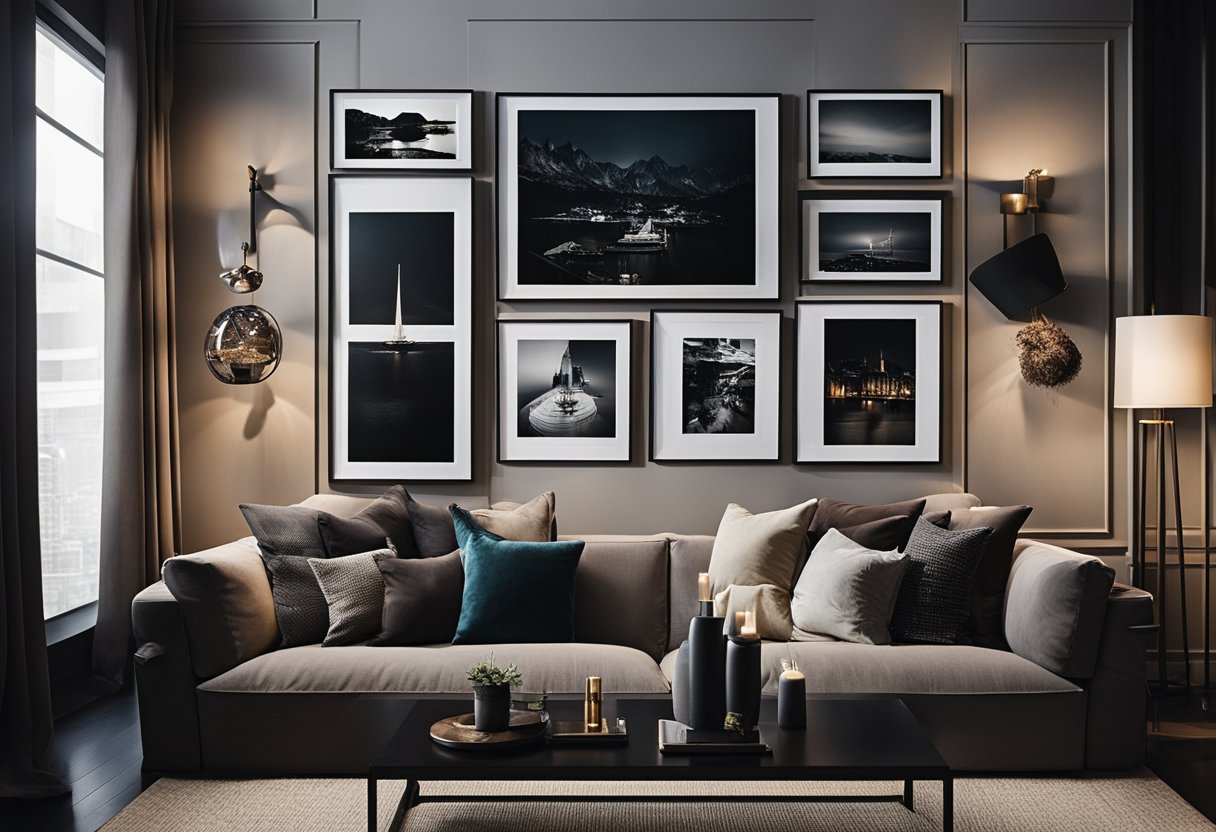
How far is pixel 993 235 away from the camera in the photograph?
4.29 m

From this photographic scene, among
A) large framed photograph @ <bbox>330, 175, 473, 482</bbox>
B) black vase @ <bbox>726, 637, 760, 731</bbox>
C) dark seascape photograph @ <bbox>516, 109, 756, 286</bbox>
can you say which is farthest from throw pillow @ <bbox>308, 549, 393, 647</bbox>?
dark seascape photograph @ <bbox>516, 109, 756, 286</bbox>

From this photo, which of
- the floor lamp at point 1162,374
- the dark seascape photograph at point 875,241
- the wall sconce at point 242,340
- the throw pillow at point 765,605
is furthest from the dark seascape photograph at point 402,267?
the floor lamp at point 1162,374

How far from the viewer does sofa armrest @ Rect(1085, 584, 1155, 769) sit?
10.1 feet

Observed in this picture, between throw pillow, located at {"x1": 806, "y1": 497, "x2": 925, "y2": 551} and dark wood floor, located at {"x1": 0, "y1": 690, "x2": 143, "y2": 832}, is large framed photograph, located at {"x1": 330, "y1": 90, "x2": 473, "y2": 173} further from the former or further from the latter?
dark wood floor, located at {"x1": 0, "y1": 690, "x2": 143, "y2": 832}

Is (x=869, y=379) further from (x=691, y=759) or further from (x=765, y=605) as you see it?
(x=691, y=759)

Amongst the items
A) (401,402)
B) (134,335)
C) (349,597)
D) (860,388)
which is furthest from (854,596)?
(134,335)

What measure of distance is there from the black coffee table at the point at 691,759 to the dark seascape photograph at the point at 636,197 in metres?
2.17

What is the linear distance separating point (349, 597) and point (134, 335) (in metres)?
1.52

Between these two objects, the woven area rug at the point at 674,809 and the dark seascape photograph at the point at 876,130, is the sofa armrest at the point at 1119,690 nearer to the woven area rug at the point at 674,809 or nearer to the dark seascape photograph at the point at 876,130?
the woven area rug at the point at 674,809

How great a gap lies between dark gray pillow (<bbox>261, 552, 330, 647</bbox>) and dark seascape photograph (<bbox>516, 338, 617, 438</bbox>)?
123 centimetres

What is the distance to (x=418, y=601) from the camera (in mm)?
3334

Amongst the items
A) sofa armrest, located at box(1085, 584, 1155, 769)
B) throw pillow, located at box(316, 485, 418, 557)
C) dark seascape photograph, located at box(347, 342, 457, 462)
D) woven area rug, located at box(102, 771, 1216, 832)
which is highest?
dark seascape photograph, located at box(347, 342, 457, 462)

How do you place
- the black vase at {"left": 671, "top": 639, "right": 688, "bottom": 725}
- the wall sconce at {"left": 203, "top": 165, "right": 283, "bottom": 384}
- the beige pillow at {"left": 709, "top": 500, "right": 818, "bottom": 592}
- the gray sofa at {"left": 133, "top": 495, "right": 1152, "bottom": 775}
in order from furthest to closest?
the wall sconce at {"left": 203, "top": 165, "right": 283, "bottom": 384}
the beige pillow at {"left": 709, "top": 500, "right": 818, "bottom": 592}
the gray sofa at {"left": 133, "top": 495, "right": 1152, "bottom": 775}
the black vase at {"left": 671, "top": 639, "right": 688, "bottom": 725}

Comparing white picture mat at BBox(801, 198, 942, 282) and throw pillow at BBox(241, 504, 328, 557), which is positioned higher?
white picture mat at BBox(801, 198, 942, 282)
